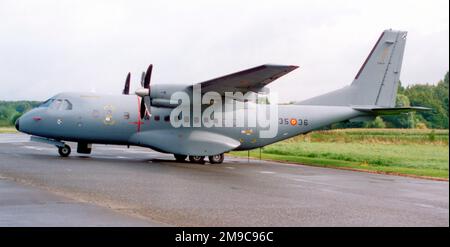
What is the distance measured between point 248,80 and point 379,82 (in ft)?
27.9

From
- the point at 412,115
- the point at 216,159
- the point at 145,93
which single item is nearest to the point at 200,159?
the point at 216,159

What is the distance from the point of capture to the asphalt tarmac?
11.4 metres

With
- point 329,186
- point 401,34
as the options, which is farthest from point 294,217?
point 401,34

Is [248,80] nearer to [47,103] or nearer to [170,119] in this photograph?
[170,119]

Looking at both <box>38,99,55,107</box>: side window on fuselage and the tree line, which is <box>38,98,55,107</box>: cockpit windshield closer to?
<box>38,99,55,107</box>: side window on fuselage

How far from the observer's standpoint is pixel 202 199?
14.7 metres

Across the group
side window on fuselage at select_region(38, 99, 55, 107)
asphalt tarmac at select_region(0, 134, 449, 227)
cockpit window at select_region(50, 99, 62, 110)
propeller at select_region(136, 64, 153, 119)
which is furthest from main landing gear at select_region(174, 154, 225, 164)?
side window on fuselage at select_region(38, 99, 55, 107)

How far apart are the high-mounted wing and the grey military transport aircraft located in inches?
1.7
